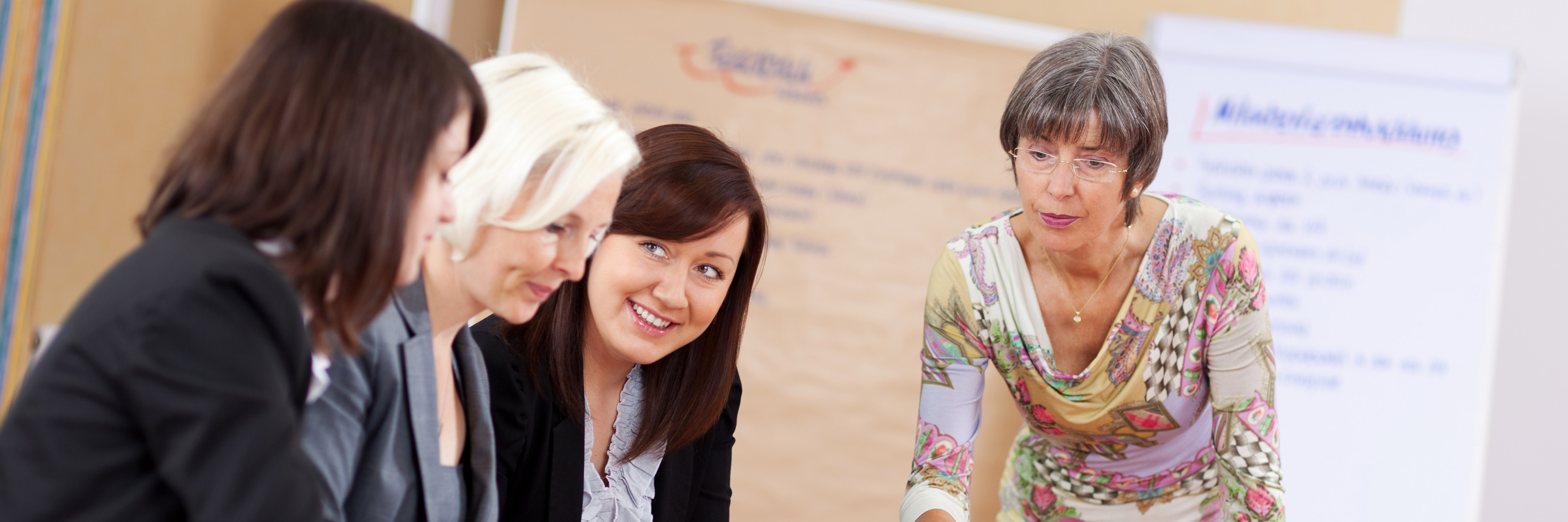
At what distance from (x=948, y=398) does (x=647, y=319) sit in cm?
50

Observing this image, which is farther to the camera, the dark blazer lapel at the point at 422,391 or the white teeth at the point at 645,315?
the white teeth at the point at 645,315

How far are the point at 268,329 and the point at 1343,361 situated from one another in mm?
2949

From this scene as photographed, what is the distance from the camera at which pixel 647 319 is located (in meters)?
1.58

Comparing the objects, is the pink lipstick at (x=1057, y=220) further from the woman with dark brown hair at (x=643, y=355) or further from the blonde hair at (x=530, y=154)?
the blonde hair at (x=530, y=154)

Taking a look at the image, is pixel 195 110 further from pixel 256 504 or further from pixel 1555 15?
pixel 1555 15

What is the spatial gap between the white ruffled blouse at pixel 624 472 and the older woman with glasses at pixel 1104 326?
1.33ft

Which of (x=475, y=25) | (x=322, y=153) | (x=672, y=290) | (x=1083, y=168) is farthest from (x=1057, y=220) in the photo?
(x=475, y=25)

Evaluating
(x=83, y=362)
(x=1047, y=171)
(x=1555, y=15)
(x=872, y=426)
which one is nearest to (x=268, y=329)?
(x=83, y=362)

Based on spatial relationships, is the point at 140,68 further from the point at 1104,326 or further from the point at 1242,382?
the point at 1242,382

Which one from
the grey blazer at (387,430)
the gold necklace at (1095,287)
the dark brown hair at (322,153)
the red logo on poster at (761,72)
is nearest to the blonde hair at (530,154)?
the grey blazer at (387,430)

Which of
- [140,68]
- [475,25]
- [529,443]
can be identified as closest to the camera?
[529,443]

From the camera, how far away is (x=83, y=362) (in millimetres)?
719

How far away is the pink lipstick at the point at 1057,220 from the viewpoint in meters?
1.59

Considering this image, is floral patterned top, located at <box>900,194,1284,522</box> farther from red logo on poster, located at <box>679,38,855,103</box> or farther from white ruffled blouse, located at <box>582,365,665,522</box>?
red logo on poster, located at <box>679,38,855,103</box>
